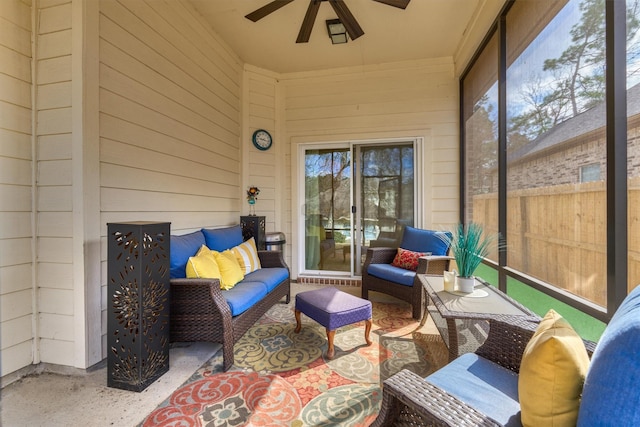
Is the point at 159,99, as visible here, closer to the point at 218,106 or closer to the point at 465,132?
the point at 218,106

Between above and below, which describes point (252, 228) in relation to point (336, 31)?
below

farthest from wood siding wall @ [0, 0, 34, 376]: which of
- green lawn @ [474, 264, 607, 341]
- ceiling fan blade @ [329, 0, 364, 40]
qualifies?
green lawn @ [474, 264, 607, 341]

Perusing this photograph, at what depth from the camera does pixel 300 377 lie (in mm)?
1765

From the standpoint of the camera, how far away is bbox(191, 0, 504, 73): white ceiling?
2732mm

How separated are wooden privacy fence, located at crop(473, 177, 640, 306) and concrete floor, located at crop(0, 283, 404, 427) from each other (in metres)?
2.54

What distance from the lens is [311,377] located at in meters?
1.77

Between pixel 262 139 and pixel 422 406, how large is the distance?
3780mm

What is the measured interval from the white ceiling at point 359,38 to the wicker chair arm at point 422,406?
3244mm

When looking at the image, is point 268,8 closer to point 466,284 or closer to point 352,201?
point 352,201

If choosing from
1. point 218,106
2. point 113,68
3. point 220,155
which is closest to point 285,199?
point 220,155

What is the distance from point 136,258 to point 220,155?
6.66 feet

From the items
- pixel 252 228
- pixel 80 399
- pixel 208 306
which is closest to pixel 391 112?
pixel 252 228

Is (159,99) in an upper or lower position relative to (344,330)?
upper

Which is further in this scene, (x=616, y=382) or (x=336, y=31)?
(x=336, y=31)
